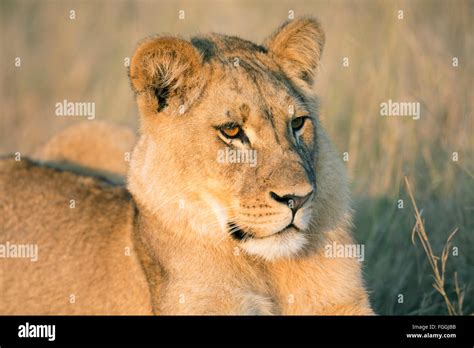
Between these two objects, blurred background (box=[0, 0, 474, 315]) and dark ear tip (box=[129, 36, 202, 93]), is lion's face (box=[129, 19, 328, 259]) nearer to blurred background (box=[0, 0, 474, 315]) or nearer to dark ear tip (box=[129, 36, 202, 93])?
dark ear tip (box=[129, 36, 202, 93])

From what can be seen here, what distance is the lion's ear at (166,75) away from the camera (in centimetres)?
429

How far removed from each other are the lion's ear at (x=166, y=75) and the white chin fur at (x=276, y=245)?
76 cm

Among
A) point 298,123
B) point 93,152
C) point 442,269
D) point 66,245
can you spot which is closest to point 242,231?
point 298,123

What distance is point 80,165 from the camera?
6.29 meters

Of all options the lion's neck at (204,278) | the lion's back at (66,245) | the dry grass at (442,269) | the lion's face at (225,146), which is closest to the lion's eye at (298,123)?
the lion's face at (225,146)

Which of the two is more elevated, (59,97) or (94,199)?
(59,97)

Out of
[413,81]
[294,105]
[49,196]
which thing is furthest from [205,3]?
[294,105]

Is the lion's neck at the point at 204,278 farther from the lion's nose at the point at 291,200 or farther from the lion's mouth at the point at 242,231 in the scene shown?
the lion's nose at the point at 291,200

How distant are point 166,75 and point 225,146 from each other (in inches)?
18.8

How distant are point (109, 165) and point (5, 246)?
1308 mm

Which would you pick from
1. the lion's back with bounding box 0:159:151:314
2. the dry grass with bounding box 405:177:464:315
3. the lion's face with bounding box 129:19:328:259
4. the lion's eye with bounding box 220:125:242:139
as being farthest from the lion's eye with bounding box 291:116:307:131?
the lion's back with bounding box 0:159:151:314

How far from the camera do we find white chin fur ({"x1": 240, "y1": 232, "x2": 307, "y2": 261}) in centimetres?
409
